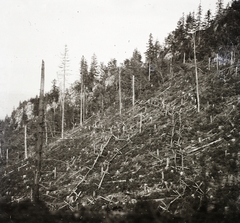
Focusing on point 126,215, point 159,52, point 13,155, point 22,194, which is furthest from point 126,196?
point 159,52

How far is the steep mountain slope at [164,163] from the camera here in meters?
12.0

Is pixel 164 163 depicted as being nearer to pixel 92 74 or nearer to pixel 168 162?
pixel 168 162

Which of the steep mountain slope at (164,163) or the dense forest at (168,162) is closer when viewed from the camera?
the dense forest at (168,162)

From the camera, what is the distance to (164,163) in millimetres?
15430

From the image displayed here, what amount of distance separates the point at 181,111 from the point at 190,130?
4.69 meters

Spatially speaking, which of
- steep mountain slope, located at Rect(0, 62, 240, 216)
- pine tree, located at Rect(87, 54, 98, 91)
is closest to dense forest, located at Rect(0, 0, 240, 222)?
steep mountain slope, located at Rect(0, 62, 240, 216)

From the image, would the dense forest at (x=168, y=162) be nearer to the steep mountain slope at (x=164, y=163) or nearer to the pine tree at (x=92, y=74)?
the steep mountain slope at (x=164, y=163)

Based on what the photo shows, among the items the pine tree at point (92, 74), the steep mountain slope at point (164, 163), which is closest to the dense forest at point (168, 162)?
the steep mountain slope at point (164, 163)

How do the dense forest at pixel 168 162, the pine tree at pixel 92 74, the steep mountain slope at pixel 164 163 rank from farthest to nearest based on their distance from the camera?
the pine tree at pixel 92 74
the steep mountain slope at pixel 164 163
the dense forest at pixel 168 162

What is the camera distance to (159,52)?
56656mm

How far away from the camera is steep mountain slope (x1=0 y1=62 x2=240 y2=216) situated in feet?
39.3

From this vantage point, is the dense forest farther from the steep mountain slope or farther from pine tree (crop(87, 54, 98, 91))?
pine tree (crop(87, 54, 98, 91))

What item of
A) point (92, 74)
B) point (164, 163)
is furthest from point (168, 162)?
point (92, 74)

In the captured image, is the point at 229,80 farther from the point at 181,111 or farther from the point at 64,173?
the point at 64,173
